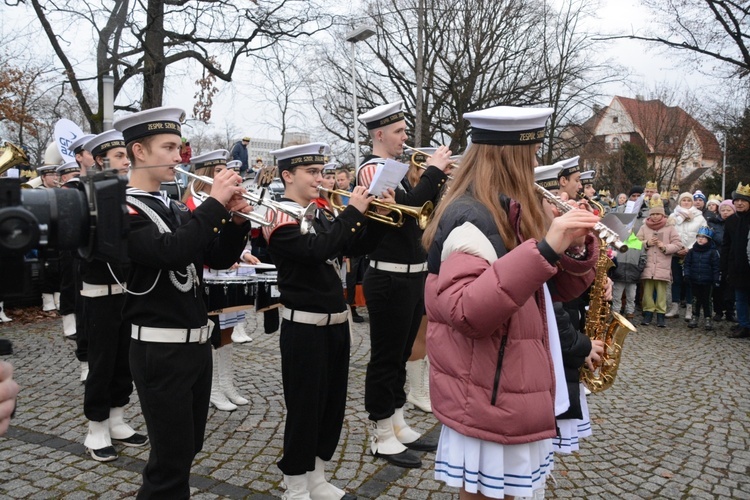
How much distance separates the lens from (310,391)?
3.54m

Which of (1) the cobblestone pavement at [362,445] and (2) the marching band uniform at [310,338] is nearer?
(2) the marching band uniform at [310,338]

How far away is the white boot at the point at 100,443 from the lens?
440cm

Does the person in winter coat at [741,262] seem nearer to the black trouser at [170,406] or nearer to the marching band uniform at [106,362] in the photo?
the marching band uniform at [106,362]

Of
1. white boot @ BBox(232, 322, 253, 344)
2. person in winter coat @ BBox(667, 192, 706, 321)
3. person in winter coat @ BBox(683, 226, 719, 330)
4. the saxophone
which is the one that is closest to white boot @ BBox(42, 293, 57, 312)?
white boot @ BBox(232, 322, 253, 344)

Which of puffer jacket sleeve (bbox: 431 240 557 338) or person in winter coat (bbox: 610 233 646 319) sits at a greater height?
puffer jacket sleeve (bbox: 431 240 557 338)

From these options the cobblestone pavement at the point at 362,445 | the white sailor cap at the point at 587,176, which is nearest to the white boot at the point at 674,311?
the cobblestone pavement at the point at 362,445

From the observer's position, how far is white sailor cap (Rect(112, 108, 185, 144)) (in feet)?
10.4

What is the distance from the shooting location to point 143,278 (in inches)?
119

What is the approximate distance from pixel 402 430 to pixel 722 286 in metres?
8.62

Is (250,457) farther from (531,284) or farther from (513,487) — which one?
(531,284)

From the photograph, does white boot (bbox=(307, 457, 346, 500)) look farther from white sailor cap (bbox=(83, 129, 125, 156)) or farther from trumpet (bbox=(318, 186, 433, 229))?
white sailor cap (bbox=(83, 129, 125, 156))

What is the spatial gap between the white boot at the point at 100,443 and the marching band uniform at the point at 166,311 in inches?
68.3

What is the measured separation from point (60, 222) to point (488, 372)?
63.0 inches

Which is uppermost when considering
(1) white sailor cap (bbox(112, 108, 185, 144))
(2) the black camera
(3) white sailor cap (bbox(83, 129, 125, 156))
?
(3) white sailor cap (bbox(83, 129, 125, 156))
